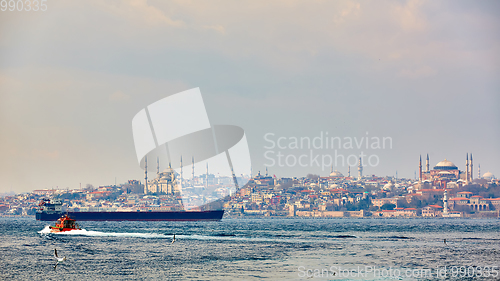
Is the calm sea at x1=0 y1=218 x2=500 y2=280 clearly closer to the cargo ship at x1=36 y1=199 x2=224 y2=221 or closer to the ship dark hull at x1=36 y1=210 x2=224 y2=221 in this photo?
the ship dark hull at x1=36 y1=210 x2=224 y2=221

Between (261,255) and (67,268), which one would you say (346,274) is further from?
(67,268)

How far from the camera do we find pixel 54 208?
126m

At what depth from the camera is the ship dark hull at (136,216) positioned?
398 feet

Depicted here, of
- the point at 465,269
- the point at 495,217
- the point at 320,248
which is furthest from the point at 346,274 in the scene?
the point at 495,217

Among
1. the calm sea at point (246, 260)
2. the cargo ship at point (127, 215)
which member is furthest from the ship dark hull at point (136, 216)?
the calm sea at point (246, 260)

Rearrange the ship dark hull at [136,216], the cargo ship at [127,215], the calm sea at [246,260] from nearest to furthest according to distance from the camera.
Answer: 1. the calm sea at [246,260]
2. the ship dark hull at [136,216]
3. the cargo ship at [127,215]

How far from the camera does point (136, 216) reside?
124 m

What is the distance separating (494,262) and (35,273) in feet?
101

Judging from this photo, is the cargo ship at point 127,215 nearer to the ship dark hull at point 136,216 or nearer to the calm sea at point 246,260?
the ship dark hull at point 136,216

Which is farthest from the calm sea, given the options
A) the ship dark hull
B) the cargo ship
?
the cargo ship

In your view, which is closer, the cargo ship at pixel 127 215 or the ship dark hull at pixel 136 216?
the ship dark hull at pixel 136 216

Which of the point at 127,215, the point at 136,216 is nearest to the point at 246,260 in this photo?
the point at 127,215

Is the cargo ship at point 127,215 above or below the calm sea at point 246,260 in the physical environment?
below

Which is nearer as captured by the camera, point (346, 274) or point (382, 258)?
point (346, 274)
